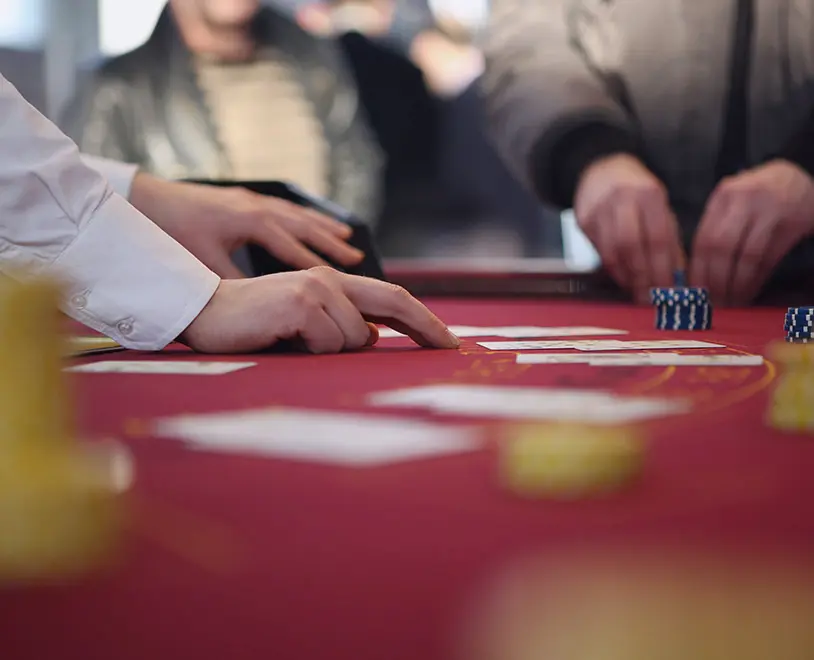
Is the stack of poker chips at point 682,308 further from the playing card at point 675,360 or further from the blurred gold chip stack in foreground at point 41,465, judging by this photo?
the blurred gold chip stack in foreground at point 41,465

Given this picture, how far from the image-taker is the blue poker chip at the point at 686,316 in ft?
5.90

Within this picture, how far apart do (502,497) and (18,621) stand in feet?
0.96

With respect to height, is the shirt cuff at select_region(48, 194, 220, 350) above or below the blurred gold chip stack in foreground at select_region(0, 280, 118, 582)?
above

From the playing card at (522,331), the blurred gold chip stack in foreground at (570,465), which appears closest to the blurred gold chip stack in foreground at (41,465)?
the blurred gold chip stack in foreground at (570,465)

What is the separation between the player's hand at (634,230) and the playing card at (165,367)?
5.22 feet

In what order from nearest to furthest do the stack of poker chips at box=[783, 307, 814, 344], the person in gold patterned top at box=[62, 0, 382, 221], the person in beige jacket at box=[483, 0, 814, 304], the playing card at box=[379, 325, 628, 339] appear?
the stack of poker chips at box=[783, 307, 814, 344], the playing card at box=[379, 325, 628, 339], the person in beige jacket at box=[483, 0, 814, 304], the person in gold patterned top at box=[62, 0, 382, 221]

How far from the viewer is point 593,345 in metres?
1.45

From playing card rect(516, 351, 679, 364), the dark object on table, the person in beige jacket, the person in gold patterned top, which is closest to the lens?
playing card rect(516, 351, 679, 364)

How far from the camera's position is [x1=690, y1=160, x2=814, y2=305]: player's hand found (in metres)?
2.51

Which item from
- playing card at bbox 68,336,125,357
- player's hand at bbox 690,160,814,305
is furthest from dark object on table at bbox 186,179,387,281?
player's hand at bbox 690,160,814,305

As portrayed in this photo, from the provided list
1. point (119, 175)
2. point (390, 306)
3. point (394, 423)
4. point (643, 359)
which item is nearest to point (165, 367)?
point (390, 306)

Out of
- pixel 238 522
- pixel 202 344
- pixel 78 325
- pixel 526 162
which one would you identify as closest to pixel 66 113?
pixel 526 162

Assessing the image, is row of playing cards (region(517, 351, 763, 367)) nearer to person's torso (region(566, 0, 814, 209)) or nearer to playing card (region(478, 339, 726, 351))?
playing card (region(478, 339, 726, 351))

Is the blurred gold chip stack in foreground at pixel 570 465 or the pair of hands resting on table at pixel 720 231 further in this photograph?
the pair of hands resting on table at pixel 720 231
